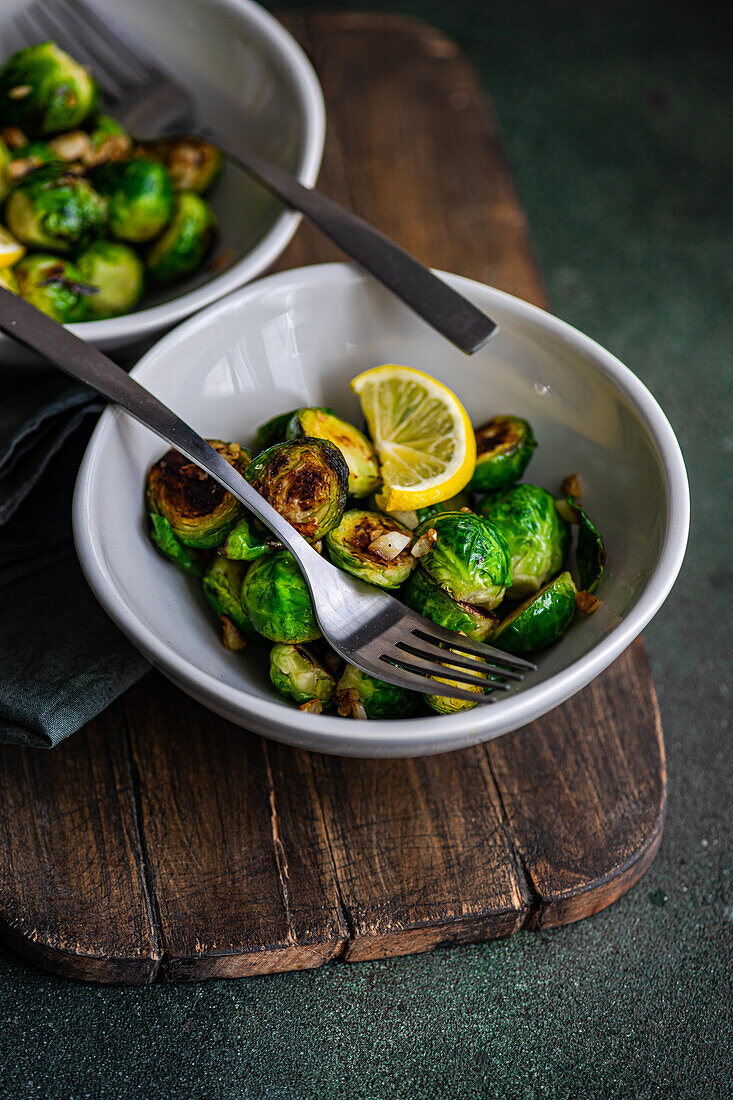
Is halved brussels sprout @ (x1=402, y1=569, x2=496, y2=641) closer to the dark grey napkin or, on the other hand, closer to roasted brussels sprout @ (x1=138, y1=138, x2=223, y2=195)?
A: the dark grey napkin

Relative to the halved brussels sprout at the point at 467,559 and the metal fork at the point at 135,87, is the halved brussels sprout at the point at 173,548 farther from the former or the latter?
the metal fork at the point at 135,87

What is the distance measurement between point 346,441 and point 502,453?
0.73 ft

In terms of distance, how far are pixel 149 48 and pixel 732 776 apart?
173cm

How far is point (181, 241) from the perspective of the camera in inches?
67.3

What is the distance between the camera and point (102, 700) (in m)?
1.35

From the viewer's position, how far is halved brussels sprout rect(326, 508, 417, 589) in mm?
1258

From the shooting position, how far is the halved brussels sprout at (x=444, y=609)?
1.24m

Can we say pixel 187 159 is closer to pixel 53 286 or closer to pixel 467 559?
pixel 53 286

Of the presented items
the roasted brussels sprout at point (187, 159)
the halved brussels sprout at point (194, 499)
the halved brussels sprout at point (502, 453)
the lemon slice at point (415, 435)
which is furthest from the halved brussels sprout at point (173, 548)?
the roasted brussels sprout at point (187, 159)

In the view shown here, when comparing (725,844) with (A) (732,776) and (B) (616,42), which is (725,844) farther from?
(B) (616,42)

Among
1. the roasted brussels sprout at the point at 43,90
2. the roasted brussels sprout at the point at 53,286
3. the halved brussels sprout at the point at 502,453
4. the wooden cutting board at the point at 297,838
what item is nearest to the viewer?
the wooden cutting board at the point at 297,838

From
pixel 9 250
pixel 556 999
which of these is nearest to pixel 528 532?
pixel 556 999

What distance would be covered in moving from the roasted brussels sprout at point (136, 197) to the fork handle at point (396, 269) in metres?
0.18

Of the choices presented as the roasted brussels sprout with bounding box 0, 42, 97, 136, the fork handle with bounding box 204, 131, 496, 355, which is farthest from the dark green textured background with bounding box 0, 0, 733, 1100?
the roasted brussels sprout with bounding box 0, 42, 97, 136
